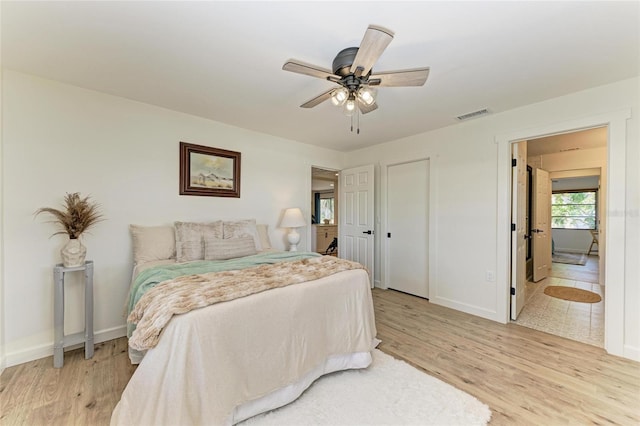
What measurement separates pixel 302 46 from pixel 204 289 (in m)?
1.76

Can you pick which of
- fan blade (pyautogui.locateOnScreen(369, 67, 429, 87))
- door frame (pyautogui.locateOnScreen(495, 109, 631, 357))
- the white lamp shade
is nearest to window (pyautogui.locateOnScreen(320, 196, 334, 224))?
the white lamp shade

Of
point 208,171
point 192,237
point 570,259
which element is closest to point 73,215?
point 192,237

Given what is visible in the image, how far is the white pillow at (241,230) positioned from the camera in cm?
306

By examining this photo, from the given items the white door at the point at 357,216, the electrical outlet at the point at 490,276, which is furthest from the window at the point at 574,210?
the white door at the point at 357,216

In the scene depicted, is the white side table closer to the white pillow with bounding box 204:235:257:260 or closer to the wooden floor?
the wooden floor

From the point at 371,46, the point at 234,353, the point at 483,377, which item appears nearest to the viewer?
the point at 371,46

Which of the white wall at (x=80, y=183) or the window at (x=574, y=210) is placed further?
the window at (x=574, y=210)

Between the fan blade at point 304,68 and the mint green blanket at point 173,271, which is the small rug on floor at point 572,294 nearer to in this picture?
the mint green blanket at point 173,271

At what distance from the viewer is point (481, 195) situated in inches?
126

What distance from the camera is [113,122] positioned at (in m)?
2.64

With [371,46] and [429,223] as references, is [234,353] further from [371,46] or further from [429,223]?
[429,223]

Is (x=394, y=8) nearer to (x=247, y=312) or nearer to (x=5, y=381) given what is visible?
(x=247, y=312)

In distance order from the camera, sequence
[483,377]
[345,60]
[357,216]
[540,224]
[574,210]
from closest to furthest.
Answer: [345,60] < [483,377] < [357,216] < [540,224] < [574,210]

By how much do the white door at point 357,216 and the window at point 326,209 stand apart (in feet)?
13.2
